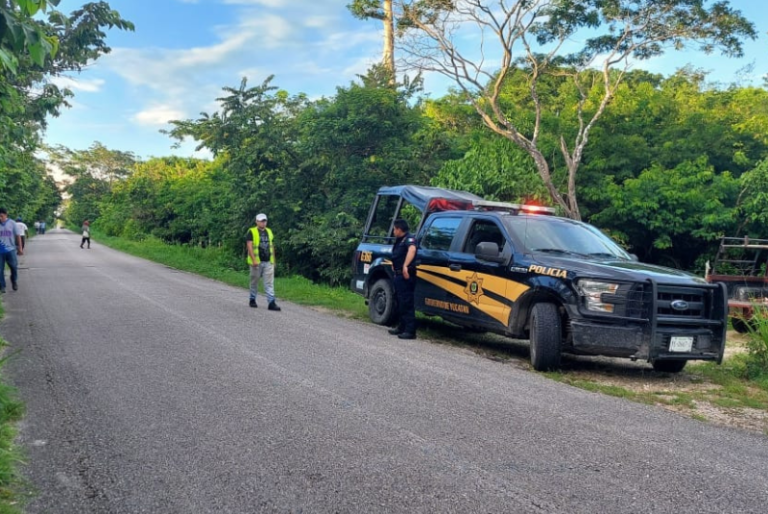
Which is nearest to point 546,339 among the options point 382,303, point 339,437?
point 339,437

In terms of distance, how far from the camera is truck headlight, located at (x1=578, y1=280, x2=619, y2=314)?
7105 millimetres

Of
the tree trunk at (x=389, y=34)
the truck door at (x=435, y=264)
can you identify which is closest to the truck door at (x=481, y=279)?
the truck door at (x=435, y=264)

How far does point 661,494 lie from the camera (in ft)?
12.3

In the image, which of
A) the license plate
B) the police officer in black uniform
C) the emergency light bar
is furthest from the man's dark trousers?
the license plate

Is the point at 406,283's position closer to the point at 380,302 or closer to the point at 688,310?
the point at 380,302

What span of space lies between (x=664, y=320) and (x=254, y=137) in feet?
51.0

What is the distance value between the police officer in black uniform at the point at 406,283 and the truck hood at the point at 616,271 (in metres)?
2.11

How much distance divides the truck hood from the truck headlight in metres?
0.09

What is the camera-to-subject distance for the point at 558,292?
740 centimetres

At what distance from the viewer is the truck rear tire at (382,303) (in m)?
10.5

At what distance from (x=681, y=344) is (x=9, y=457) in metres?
6.26

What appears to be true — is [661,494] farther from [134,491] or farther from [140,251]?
[140,251]

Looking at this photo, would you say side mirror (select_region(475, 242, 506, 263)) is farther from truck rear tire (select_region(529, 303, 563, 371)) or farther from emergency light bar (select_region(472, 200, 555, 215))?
emergency light bar (select_region(472, 200, 555, 215))

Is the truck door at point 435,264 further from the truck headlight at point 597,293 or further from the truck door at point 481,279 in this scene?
the truck headlight at point 597,293
